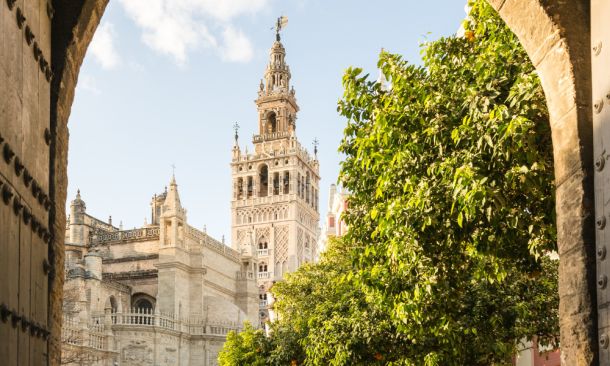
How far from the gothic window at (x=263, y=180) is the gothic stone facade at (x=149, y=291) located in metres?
28.3

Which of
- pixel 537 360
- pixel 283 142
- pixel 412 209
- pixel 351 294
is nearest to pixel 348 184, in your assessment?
pixel 412 209

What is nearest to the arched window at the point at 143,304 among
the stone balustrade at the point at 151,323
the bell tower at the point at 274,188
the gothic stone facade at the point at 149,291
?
the gothic stone facade at the point at 149,291

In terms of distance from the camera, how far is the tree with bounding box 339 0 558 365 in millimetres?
8422

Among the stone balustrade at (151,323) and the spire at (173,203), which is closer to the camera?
the stone balustrade at (151,323)

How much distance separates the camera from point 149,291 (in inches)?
2108

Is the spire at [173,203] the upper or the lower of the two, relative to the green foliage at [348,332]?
upper

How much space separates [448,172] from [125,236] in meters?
47.9

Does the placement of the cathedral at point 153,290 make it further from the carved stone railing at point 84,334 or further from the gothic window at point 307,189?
the gothic window at point 307,189

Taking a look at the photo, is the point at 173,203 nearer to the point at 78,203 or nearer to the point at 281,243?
the point at 78,203

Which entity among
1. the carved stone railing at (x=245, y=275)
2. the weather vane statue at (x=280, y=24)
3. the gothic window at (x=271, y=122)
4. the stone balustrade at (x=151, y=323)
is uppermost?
the weather vane statue at (x=280, y=24)

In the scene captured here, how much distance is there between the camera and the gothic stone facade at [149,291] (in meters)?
44.4

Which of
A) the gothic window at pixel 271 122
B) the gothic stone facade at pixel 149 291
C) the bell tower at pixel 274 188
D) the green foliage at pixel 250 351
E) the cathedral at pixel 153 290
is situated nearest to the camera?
the green foliage at pixel 250 351

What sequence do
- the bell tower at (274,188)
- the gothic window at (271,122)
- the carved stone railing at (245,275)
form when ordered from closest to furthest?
the carved stone railing at (245,275)
the bell tower at (274,188)
the gothic window at (271,122)

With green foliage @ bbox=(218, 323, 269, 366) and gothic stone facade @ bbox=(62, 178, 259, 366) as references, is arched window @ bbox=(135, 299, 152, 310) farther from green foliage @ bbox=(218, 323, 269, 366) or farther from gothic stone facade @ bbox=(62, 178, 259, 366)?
green foliage @ bbox=(218, 323, 269, 366)
